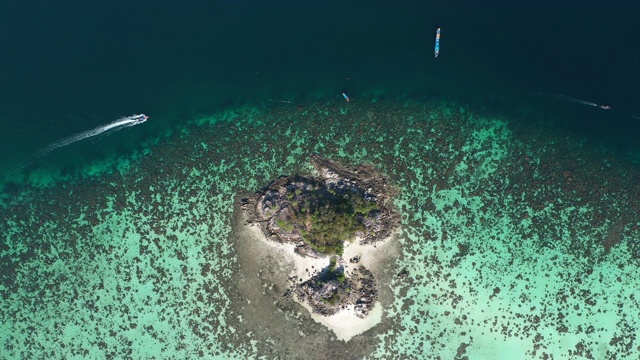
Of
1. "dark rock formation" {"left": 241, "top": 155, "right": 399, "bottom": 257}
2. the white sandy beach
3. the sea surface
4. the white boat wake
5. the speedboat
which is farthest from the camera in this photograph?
the white boat wake

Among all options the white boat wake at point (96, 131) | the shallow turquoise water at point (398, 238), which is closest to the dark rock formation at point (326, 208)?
the shallow turquoise water at point (398, 238)

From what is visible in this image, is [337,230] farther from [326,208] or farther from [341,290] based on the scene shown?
[341,290]

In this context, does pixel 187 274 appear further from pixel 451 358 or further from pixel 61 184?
pixel 451 358

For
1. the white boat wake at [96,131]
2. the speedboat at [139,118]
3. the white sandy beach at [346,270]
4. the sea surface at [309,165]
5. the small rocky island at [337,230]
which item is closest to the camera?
the small rocky island at [337,230]

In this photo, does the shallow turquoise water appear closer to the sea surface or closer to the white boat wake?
the sea surface

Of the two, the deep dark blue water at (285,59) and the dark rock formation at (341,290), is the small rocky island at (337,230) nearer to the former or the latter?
the dark rock formation at (341,290)

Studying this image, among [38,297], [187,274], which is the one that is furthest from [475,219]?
[38,297]

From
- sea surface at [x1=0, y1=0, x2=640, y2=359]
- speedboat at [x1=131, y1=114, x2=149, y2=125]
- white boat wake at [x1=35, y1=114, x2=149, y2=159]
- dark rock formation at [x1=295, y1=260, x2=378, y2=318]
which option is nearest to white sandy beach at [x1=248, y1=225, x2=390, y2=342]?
dark rock formation at [x1=295, y1=260, x2=378, y2=318]
